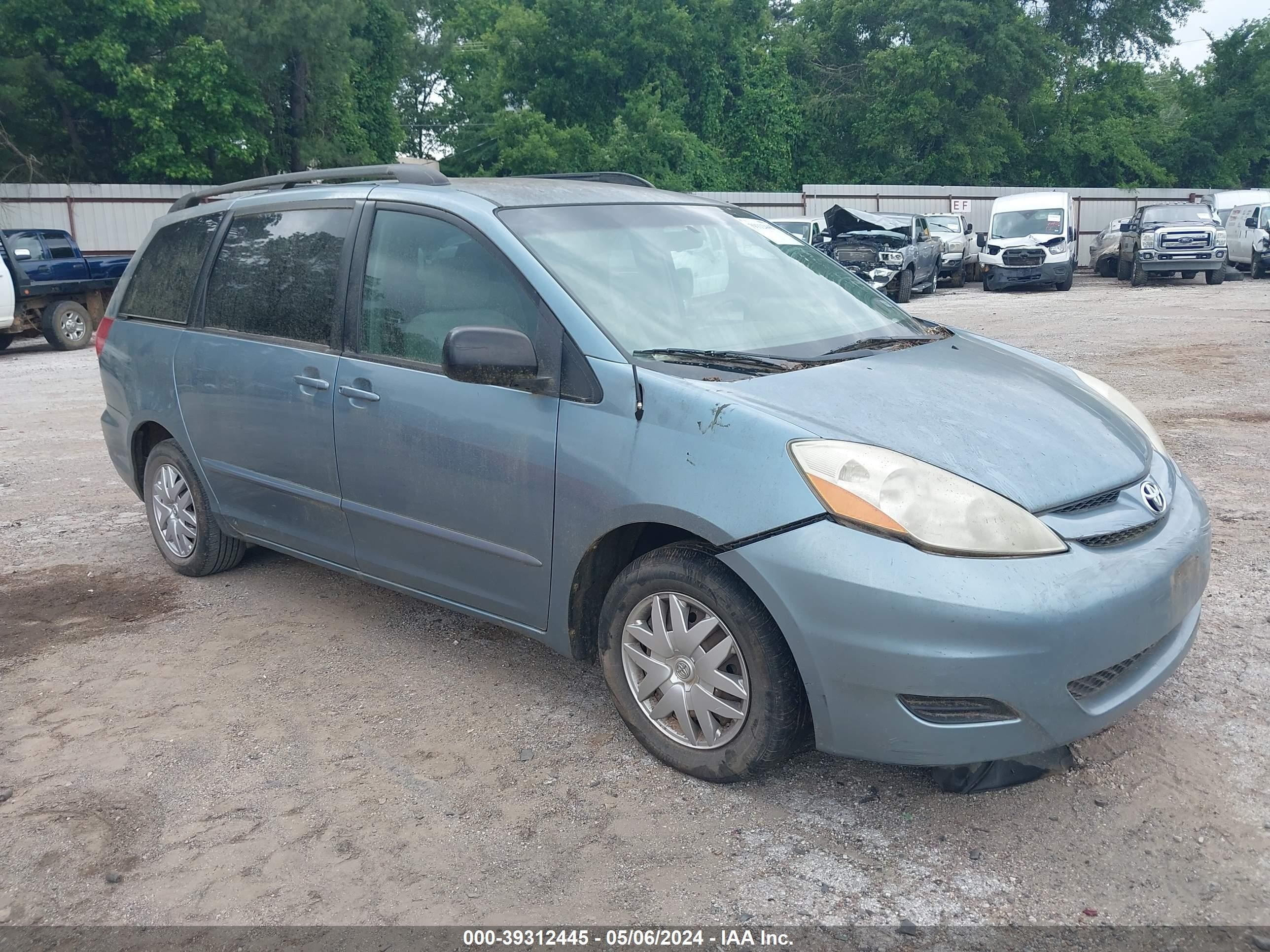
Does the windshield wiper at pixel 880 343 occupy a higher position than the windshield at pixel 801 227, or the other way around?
the windshield at pixel 801 227

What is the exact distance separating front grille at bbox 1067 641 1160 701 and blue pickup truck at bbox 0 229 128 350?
16.2 metres

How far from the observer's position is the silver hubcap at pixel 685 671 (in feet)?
10.3

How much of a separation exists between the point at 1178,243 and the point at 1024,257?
10.9ft

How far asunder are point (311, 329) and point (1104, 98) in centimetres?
4393

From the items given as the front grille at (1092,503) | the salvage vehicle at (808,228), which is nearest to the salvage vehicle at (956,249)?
the salvage vehicle at (808,228)

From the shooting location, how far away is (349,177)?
14.7 feet

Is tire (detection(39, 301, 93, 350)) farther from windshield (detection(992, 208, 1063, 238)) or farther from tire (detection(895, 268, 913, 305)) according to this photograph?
windshield (detection(992, 208, 1063, 238))

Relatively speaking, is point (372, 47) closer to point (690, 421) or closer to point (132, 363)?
point (132, 363)

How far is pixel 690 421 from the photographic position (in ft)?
10.4

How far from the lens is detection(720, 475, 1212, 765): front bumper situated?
9.01 ft

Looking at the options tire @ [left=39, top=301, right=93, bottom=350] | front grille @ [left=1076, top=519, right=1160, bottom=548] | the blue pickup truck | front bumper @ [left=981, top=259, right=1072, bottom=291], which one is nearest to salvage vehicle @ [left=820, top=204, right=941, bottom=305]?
front bumper @ [left=981, top=259, right=1072, bottom=291]

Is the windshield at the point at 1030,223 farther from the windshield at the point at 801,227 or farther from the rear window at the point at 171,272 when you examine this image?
the rear window at the point at 171,272

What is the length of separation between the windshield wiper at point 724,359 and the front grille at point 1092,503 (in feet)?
2.97

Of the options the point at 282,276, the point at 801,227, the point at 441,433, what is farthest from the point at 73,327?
the point at 441,433
